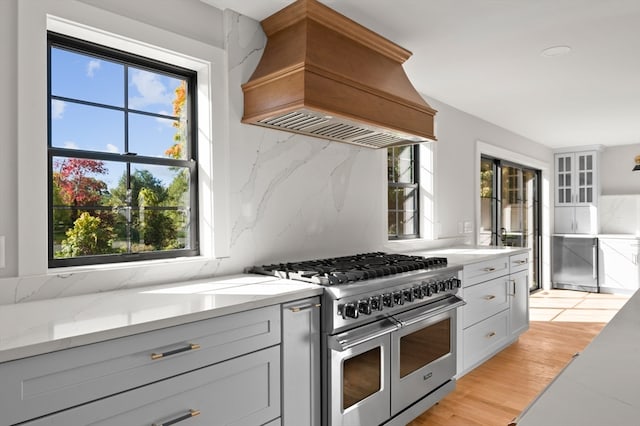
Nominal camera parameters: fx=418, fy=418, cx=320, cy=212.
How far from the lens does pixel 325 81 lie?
2.21 metres

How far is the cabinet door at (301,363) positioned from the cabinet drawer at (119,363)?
148 millimetres

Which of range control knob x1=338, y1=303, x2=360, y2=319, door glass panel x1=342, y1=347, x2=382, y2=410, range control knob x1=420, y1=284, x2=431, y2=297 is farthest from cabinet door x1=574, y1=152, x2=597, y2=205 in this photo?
range control knob x1=338, y1=303, x2=360, y2=319

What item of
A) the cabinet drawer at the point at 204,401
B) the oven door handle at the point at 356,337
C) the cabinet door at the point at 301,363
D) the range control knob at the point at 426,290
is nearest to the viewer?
the cabinet drawer at the point at 204,401

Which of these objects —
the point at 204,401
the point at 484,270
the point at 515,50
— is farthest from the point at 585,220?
the point at 204,401

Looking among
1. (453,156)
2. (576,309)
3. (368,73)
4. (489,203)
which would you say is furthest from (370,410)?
(576,309)

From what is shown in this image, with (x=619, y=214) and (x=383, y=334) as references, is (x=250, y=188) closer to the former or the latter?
(x=383, y=334)

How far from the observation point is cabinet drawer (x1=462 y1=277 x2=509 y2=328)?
3.26 metres

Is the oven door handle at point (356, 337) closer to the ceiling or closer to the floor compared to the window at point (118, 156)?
closer to the floor

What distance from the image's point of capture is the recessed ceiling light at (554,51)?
2.91 m

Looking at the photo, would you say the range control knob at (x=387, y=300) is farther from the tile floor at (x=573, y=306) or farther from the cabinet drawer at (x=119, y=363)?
the tile floor at (x=573, y=306)

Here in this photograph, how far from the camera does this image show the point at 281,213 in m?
2.66

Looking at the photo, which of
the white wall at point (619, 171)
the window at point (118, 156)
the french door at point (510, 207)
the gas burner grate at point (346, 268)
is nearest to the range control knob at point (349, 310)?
the gas burner grate at point (346, 268)

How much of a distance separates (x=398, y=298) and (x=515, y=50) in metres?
1.98

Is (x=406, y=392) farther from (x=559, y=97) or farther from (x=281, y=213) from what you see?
(x=559, y=97)
